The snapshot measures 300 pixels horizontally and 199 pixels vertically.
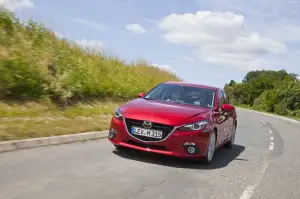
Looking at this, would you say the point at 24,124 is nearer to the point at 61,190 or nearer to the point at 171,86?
the point at 171,86

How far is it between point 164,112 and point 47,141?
2.43 m

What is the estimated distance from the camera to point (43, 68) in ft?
40.0

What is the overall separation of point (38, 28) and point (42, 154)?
7521 millimetres

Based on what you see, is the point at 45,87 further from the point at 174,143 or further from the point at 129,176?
the point at 129,176

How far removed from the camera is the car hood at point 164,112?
7.14 m

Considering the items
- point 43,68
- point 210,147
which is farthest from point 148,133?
point 43,68

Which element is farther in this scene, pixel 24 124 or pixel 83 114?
pixel 83 114

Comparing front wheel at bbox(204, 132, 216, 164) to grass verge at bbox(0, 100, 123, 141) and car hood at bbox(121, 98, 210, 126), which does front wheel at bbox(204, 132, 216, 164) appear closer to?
car hood at bbox(121, 98, 210, 126)

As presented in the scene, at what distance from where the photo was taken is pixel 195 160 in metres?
8.17

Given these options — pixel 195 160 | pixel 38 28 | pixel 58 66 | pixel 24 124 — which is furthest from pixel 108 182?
pixel 38 28

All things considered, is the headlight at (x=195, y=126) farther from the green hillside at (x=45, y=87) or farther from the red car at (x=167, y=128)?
the green hillside at (x=45, y=87)

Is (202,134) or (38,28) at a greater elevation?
(38,28)

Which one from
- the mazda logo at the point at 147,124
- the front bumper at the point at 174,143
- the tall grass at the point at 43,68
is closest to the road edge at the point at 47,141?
the front bumper at the point at 174,143

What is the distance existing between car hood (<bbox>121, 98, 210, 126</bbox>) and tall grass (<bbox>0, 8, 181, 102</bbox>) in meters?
4.52
